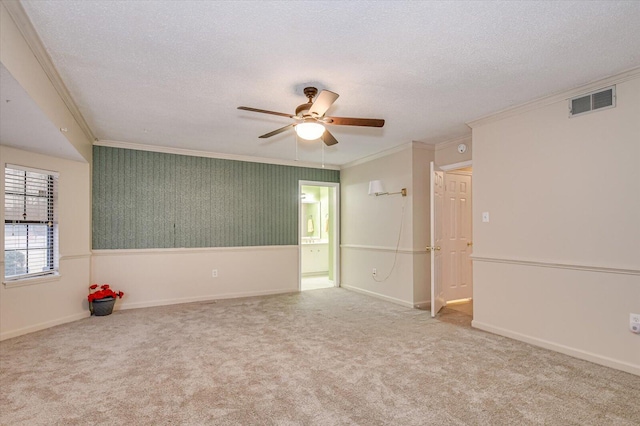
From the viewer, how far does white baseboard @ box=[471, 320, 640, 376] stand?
110 inches

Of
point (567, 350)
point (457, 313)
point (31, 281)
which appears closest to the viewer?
point (567, 350)

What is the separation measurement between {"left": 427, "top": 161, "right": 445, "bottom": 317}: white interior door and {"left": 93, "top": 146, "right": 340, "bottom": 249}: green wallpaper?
2.60 m

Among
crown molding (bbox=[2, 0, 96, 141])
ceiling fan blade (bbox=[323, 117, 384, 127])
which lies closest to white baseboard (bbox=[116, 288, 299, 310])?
crown molding (bbox=[2, 0, 96, 141])

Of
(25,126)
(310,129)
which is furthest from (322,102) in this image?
(25,126)

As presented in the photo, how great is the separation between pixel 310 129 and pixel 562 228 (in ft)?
8.34

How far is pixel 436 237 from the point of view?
4.64 metres

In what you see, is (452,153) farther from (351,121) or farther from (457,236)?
(351,121)

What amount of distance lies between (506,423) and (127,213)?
5199 millimetres

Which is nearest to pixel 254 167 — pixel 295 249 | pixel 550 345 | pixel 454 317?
pixel 295 249

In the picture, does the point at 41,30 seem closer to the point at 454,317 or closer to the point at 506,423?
the point at 506,423

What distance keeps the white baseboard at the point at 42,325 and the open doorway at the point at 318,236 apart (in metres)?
3.66

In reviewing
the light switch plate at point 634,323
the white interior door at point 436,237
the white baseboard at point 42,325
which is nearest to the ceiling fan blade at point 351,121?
the white interior door at point 436,237

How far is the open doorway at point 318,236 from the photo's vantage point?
23.1ft

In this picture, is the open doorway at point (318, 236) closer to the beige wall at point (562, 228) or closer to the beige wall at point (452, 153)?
the beige wall at point (452, 153)
